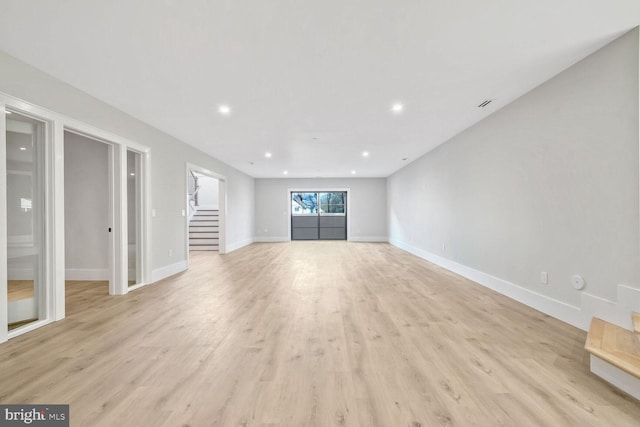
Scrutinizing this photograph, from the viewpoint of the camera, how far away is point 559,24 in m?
1.97

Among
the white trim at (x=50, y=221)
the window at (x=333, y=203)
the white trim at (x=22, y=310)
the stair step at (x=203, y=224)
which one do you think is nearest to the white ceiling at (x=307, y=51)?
the white trim at (x=50, y=221)

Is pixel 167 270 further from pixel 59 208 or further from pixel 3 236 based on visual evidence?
pixel 3 236

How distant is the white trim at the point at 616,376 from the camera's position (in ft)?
Result: 5.06

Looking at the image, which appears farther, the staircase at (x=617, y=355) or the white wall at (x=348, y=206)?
the white wall at (x=348, y=206)

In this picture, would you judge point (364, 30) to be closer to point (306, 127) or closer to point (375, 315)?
point (306, 127)

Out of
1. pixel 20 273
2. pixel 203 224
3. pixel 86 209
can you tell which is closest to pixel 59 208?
pixel 20 273

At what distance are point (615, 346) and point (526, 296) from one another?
1397 mm

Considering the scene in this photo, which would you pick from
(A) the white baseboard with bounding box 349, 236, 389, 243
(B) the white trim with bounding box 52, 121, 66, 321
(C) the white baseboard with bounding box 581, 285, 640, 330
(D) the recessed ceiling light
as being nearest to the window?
(A) the white baseboard with bounding box 349, 236, 389, 243

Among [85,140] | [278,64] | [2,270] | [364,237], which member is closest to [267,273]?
[2,270]

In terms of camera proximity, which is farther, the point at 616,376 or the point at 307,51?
the point at 307,51

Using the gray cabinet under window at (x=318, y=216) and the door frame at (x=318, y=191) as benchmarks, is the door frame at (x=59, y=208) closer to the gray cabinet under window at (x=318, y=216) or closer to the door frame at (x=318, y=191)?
the door frame at (x=318, y=191)

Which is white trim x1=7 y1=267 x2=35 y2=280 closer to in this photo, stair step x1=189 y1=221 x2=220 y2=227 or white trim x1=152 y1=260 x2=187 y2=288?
white trim x1=152 y1=260 x2=187 y2=288

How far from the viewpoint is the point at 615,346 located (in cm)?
177

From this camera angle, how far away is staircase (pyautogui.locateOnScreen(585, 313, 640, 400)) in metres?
1.54
